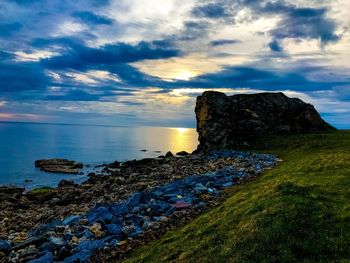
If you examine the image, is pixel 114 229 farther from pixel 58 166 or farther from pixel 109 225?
pixel 58 166

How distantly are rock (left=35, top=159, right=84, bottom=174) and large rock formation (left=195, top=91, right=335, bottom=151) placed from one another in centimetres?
3717

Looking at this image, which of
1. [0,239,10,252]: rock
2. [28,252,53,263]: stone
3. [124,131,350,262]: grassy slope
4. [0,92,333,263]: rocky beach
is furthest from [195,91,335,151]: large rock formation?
[28,252,53,263]: stone

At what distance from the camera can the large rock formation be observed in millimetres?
82188

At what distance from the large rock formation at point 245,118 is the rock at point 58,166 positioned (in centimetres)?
3717

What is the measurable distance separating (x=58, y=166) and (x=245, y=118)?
186 ft

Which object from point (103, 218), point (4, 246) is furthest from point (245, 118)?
point (4, 246)

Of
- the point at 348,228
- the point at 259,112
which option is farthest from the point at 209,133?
the point at 348,228

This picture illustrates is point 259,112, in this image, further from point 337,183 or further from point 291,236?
point 291,236

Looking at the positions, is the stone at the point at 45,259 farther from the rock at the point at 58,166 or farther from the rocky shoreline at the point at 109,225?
the rock at the point at 58,166

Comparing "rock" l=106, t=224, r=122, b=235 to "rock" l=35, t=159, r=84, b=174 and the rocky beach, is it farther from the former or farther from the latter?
"rock" l=35, t=159, r=84, b=174

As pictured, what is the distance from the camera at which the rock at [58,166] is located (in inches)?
3741

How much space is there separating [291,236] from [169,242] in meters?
6.58

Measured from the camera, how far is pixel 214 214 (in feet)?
69.8

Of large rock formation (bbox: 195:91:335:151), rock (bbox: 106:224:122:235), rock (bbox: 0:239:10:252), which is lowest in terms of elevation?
rock (bbox: 0:239:10:252)
